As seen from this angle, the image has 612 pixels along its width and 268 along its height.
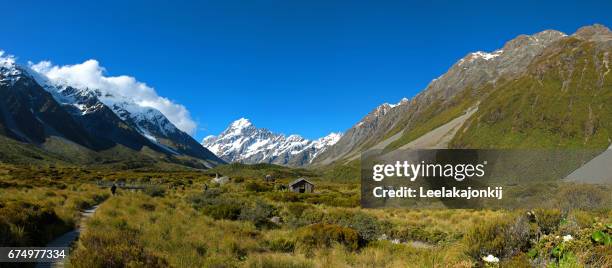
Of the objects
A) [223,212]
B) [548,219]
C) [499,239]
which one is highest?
[548,219]

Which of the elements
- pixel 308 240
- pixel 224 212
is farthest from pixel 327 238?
pixel 224 212

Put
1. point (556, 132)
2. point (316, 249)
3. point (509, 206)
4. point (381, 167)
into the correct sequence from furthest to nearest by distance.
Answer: point (556, 132) < point (509, 206) < point (381, 167) < point (316, 249)

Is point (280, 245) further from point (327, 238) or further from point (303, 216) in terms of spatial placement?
point (303, 216)

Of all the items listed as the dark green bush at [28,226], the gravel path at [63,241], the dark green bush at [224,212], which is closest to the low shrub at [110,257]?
the gravel path at [63,241]

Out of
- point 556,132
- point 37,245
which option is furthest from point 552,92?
point 37,245

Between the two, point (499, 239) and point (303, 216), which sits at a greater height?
point (499, 239)

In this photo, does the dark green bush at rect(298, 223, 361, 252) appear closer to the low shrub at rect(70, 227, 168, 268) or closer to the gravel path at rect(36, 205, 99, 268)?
the low shrub at rect(70, 227, 168, 268)

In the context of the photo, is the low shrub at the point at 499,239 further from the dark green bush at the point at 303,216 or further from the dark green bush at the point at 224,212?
the dark green bush at the point at 224,212

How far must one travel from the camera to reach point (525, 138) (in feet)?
549

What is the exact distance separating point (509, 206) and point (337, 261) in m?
23.2

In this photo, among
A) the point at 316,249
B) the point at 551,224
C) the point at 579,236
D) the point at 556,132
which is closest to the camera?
the point at 579,236

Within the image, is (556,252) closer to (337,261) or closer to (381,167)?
(337,261)

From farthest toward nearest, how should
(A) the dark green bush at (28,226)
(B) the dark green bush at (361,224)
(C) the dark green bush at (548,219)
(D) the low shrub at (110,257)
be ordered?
(B) the dark green bush at (361,224) → (A) the dark green bush at (28,226) → (C) the dark green bush at (548,219) → (D) the low shrub at (110,257)

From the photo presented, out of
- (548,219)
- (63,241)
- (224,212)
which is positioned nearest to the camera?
(548,219)
